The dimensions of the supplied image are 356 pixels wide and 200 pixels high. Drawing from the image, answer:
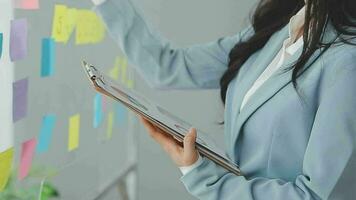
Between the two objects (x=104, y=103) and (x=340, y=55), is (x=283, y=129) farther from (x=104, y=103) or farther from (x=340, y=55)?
(x=104, y=103)

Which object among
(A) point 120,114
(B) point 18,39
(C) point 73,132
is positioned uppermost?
(B) point 18,39

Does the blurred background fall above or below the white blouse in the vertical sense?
below

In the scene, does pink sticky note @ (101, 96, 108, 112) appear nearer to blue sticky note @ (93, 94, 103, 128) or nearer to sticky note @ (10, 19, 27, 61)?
blue sticky note @ (93, 94, 103, 128)

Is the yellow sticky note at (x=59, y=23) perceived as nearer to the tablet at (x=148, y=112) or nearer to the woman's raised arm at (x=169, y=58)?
the woman's raised arm at (x=169, y=58)

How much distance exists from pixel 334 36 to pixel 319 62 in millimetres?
49

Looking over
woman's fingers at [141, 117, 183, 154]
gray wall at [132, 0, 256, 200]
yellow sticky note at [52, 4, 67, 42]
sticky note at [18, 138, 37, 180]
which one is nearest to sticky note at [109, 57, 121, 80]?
gray wall at [132, 0, 256, 200]

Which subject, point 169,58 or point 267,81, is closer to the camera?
point 267,81

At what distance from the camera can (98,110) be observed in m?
1.38

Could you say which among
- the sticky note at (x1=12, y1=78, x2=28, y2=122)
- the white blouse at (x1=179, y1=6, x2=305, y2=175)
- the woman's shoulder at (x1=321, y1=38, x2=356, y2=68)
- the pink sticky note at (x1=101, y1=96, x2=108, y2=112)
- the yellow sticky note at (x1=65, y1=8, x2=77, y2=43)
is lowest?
the pink sticky note at (x1=101, y1=96, x2=108, y2=112)

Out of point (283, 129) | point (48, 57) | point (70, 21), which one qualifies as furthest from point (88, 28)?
point (283, 129)

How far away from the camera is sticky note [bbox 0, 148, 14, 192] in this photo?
90cm

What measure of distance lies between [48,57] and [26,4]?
0.44 feet

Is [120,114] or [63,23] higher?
[63,23]

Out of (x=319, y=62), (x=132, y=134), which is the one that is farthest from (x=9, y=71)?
(x=132, y=134)
